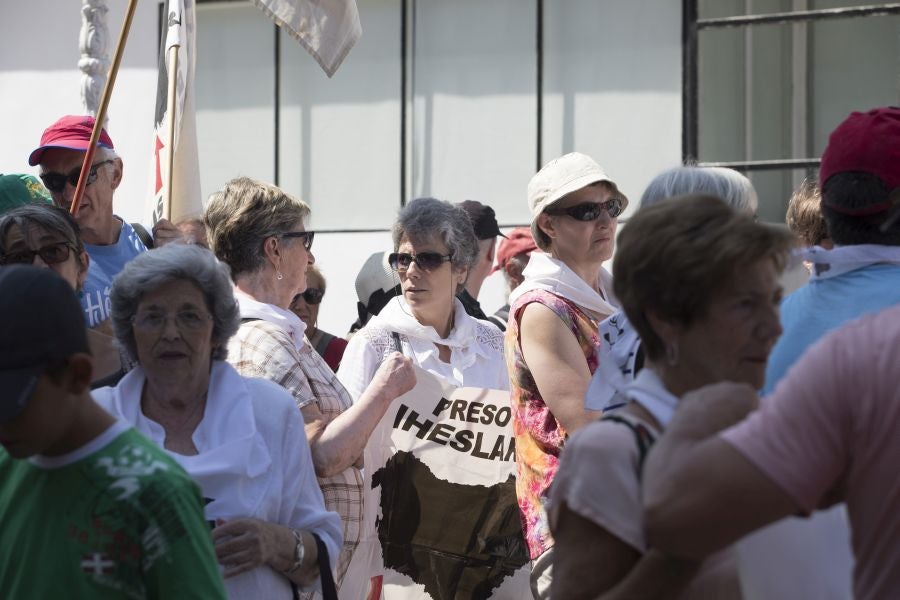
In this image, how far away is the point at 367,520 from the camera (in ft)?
16.2

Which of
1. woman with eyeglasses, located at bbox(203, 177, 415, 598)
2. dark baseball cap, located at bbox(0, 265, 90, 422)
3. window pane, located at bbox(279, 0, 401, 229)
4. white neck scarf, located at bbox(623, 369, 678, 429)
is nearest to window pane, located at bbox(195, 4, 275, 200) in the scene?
window pane, located at bbox(279, 0, 401, 229)

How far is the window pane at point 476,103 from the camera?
11.2 metres

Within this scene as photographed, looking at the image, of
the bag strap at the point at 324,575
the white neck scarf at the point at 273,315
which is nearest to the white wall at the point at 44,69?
the white neck scarf at the point at 273,315

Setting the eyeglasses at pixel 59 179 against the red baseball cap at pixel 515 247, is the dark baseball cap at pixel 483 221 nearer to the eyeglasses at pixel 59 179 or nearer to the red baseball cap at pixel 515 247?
the red baseball cap at pixel 515 247

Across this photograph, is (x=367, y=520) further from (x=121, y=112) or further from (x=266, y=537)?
(x=121, y=112)

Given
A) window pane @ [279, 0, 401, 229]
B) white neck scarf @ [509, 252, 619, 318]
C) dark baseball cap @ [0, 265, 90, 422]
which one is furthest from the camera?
window pane @ [279, 0, 401, 229]

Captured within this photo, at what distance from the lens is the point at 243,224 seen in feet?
16.0

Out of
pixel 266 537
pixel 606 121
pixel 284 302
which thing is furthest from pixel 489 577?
pixel 606 121

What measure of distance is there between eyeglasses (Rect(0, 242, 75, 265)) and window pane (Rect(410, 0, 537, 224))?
268 inches

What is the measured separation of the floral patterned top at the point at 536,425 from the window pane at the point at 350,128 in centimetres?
700

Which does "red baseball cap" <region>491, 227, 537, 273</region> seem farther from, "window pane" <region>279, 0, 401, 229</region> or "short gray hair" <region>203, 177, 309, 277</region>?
"window pane" <region>279, 0, 401, 229</region>

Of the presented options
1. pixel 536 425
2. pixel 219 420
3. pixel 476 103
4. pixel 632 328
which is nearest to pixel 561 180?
pixel 536 425

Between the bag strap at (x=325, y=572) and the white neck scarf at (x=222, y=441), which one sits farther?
the bag strap at (x=325, y=572)

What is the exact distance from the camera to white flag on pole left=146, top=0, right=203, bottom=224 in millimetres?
6984
